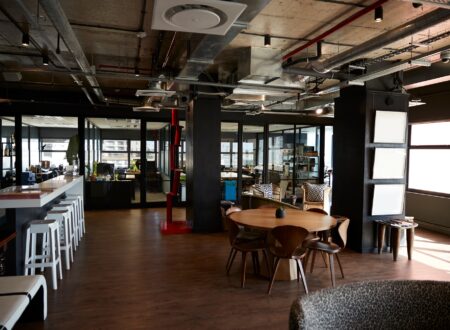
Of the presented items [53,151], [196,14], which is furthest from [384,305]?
[53,151]

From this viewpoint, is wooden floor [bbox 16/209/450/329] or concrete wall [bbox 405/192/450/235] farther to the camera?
concrete wall [bbox 405/192/450/235]

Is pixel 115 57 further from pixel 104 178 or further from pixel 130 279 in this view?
pixel 104 178

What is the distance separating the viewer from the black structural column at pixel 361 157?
5.26m

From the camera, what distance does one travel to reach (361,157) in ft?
17.4

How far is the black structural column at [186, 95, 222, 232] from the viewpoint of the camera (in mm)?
6434

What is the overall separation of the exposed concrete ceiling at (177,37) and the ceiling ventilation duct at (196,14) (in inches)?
9.5

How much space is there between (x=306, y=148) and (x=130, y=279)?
761cm

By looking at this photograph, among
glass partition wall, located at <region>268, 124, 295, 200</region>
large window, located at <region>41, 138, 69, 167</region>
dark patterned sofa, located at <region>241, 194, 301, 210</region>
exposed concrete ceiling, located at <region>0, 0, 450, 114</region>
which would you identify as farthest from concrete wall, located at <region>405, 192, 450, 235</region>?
large window, located at <region>41, 138, 69, 167</region>

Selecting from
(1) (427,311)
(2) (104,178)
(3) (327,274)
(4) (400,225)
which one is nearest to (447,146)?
(4) (400,225)

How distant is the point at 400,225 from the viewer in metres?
4.96

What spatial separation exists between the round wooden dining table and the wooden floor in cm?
74

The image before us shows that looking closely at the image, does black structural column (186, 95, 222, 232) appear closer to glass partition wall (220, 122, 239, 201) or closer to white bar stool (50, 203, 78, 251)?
white bar stool (50, 203, 78, 251)

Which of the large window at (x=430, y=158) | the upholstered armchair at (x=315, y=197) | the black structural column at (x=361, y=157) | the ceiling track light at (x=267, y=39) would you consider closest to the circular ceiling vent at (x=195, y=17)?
the ceiling track light at (x=267, y=39)

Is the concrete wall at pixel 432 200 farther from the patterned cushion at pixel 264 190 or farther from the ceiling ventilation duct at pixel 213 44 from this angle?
the ceiling ventilation duct at pixel 213 44
